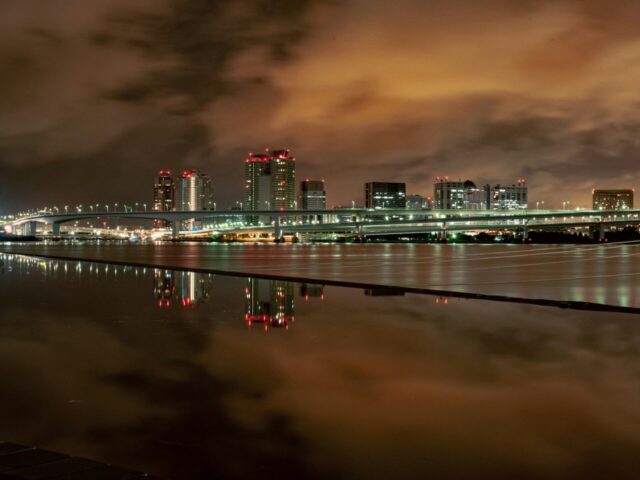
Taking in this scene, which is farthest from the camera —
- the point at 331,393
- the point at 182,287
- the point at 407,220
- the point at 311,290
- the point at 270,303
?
the point at 407,220

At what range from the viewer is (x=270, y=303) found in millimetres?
18141

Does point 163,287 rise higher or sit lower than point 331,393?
lower

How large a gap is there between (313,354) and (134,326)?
5.08 m

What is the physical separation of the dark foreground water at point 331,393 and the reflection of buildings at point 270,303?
0.52 ft

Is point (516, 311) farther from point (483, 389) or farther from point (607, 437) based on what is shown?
point (607, 437)

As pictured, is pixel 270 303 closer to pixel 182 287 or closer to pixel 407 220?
pixel 182 287

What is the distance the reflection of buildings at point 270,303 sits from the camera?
577 inches

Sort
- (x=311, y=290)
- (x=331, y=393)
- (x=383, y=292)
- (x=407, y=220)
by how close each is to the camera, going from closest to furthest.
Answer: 1. (x=331, y=393)
2. (x=383, y=292)
3. (x=311, y=290)
4. (x=407, y=220)

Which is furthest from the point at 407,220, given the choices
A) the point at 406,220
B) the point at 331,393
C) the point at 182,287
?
the point at 331,393

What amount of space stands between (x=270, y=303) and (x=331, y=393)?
10.1 metres

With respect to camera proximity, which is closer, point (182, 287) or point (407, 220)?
point (182, 287)

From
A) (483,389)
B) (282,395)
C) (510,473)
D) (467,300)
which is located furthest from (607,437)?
(467,300)

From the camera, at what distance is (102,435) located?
6496 mm

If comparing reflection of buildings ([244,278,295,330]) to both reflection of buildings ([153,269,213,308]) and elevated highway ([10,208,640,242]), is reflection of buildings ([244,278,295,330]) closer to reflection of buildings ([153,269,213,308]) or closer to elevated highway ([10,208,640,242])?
→ reflection of buildings ([153,269,213,308])
